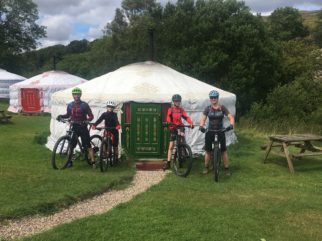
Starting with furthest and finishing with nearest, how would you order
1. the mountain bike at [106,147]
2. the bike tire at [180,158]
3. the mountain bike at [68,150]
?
the mountain bike at [68,150] < the mountain bike at [106,147] < the bike tire at [180,158]

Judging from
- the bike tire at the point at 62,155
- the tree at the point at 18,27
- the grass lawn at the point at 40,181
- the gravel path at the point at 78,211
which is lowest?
the gravel path at the point at 78,211

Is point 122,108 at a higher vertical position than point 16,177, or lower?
higher

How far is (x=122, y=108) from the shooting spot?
9.84m

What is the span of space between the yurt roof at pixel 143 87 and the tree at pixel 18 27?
94.5 feet

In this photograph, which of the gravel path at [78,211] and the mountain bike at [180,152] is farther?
the mountain bike at [180,152]

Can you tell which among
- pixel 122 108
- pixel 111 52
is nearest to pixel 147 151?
pixel 122 108

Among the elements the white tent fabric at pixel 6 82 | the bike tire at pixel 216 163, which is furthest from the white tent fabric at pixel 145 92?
the white tent fabric at pixel 6 82

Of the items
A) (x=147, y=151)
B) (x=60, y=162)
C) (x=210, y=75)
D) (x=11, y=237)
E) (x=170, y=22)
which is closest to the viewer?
(x=11, y=237)

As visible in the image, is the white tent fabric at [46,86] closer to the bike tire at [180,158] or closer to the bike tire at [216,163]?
the bike tire at [180,158]

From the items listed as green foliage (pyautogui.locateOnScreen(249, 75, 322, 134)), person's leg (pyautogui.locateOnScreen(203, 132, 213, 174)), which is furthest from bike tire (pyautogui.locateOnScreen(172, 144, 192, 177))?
green foliage (pyautogui.locateOnScreen(249, 75, 322, 134))

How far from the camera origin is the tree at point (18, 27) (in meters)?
38.0

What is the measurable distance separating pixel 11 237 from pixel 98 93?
573 centimetres

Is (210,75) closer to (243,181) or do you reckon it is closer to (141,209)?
(243,181)

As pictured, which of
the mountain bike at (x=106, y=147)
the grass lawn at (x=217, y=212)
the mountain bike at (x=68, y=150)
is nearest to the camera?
the grass lawn at (x=217, y=212)
